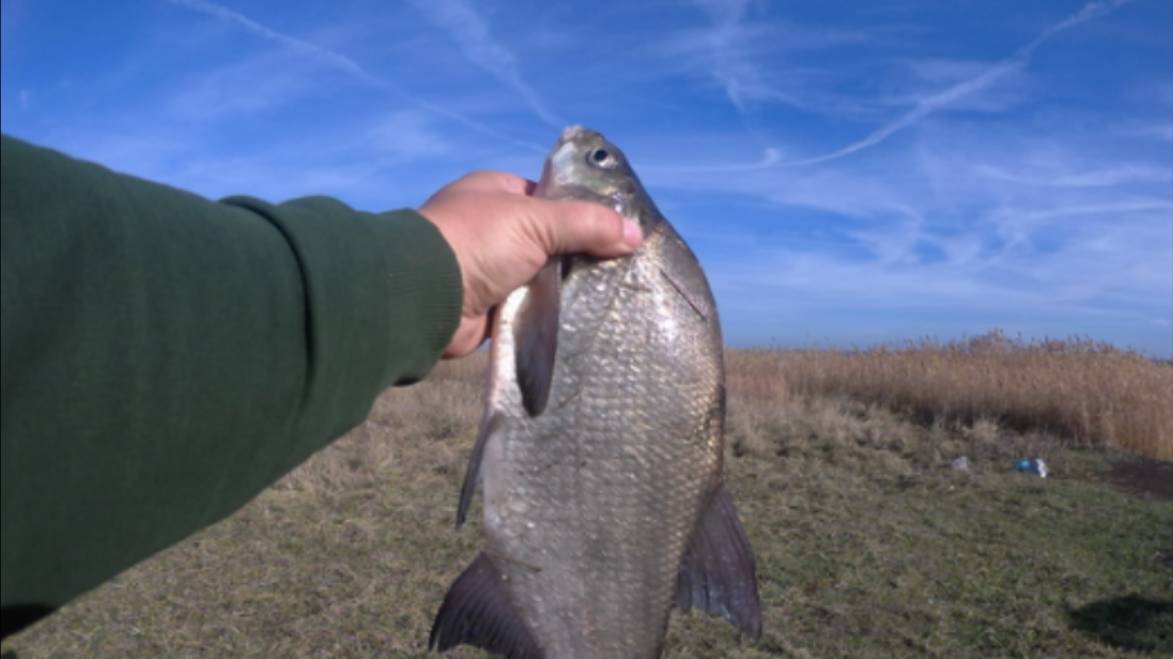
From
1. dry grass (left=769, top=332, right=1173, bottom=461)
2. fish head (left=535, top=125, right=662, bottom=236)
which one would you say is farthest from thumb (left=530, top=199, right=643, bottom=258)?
dry grass (left=769, top=332, right=1173, bottom=461)

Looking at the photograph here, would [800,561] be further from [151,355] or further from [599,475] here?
[151,355]

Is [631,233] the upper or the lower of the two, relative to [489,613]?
upper

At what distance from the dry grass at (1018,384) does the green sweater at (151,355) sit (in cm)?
1329

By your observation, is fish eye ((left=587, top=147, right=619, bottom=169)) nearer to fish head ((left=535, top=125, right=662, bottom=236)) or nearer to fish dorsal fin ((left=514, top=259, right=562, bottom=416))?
fish head ((left=535, top=125, right=662, bottom=236))

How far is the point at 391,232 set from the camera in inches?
64.3

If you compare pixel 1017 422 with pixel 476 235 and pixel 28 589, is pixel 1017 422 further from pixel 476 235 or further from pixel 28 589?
pixel 28 589

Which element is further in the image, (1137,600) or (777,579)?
(777,579)

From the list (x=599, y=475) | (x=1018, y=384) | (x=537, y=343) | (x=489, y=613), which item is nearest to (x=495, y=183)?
(x=537, y=343)

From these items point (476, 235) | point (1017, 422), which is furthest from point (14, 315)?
point (1017, 422)

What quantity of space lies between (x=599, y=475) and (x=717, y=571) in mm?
389

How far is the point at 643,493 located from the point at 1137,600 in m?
5.73

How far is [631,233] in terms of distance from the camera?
2.21m

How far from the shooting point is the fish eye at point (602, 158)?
2363 millimetres

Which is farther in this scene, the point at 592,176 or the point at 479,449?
the point at 592,176
